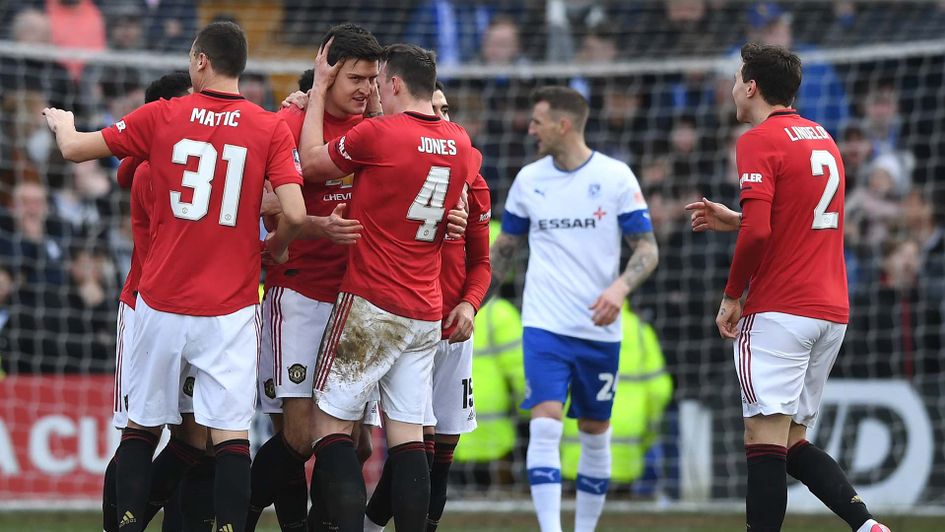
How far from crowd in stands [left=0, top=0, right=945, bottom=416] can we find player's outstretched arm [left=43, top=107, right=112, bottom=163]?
5.04m

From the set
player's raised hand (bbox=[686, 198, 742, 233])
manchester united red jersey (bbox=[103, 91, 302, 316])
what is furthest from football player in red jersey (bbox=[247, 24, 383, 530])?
player's raised hand (bbox=[686, 198, 742, 233])

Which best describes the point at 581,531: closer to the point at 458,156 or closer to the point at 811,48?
the point at 458,156

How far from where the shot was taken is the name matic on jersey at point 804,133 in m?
6.36

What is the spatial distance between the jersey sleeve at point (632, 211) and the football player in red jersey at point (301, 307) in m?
2.16

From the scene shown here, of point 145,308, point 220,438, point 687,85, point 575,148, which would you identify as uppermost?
point 687,85

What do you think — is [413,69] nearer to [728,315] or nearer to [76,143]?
[76,143]

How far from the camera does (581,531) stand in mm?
8047

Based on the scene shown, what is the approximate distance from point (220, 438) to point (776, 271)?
2.56 m

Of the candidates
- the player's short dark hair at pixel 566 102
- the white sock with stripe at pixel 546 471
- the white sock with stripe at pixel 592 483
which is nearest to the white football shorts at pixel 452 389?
the white sock with stripe at pixel 546 471

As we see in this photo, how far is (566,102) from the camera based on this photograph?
8.33 m

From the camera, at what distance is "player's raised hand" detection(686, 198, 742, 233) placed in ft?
20.9

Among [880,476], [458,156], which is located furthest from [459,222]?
[880,476]

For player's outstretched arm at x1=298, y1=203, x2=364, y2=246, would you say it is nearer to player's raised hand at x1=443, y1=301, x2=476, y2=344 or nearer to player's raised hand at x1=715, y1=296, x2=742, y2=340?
player's raised hand at x1=443, y1=301, x2=476, y2=344

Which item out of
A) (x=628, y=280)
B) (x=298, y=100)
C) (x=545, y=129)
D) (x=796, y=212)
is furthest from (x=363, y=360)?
(x=545, y=129)
